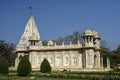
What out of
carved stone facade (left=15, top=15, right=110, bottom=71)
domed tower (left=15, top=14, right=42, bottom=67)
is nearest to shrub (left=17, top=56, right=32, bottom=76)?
carved stone facade (left=15, top=15, right=110, bottom=71)

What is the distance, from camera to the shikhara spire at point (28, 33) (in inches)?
2513

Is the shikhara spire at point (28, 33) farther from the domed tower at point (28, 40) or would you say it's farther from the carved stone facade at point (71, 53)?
the carved stone facade at point (71, 53)

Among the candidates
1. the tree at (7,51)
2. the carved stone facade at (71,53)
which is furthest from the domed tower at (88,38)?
the tree at (7,51)

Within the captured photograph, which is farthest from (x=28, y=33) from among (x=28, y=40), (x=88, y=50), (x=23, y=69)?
(x=23, y=69)

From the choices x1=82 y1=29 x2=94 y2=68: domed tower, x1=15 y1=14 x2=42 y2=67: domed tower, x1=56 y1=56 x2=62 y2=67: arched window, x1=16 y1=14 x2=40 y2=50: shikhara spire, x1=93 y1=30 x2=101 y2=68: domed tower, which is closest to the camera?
x1=82 y1=29 x2=94 y2=68: domed tower

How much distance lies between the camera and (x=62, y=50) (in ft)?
188

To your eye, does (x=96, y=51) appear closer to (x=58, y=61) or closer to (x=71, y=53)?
(x=71, y=53)

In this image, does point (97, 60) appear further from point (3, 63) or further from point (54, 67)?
point (3, 63)

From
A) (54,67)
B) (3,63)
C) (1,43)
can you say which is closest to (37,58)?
(54,67)

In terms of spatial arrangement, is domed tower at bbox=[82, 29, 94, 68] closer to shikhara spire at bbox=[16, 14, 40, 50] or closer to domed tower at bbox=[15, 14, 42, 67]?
domed tower at bbox=[15, 14, 42, 67]

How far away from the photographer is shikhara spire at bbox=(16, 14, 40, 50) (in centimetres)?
6382

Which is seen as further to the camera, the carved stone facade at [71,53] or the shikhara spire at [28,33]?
the shikhara spire at [28,33]

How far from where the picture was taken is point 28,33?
6612 centimetres

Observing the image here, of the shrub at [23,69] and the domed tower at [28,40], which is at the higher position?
the domed tower at [28,40]
